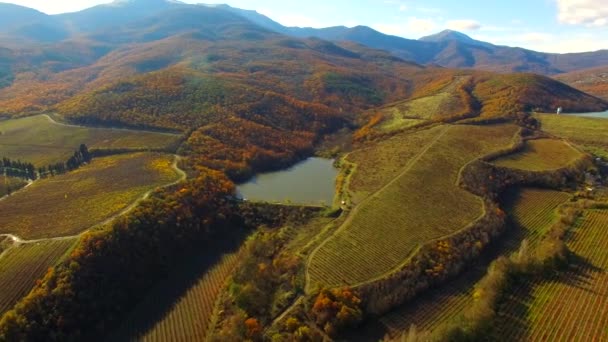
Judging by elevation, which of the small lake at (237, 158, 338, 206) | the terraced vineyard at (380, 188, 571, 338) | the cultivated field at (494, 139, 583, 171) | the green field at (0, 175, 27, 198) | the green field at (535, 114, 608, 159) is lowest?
the green field at (0, 175, 27, 198)

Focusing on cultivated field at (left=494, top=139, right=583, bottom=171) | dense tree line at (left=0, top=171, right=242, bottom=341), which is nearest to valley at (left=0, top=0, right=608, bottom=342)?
dense tree line at (left=0, top=171, right=242, bottom=341)

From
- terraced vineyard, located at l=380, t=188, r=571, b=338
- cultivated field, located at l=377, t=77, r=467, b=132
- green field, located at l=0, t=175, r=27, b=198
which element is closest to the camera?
terraced vineyard, located at l=380, t=188, r=571, b=338

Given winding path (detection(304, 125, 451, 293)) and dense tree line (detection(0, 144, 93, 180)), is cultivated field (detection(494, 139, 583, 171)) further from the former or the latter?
dense tree line (detection(0, 144, 93, 180))

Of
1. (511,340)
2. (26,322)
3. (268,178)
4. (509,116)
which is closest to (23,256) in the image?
(26,322)

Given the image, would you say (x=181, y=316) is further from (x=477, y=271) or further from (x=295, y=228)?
(x=477, y=271)

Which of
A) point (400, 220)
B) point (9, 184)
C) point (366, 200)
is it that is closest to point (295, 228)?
point (366, 200)

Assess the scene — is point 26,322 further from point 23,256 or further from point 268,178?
point 268,178
